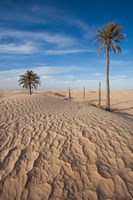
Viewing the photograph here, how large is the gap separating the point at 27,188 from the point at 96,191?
1626 millimetres

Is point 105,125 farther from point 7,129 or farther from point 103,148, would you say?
point 7,129

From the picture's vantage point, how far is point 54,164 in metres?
4.02

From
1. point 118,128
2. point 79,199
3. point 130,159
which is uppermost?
point 118,128

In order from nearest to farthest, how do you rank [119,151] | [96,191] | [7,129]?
[96,191], [119,151], [7,129]

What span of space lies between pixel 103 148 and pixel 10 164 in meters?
2.93

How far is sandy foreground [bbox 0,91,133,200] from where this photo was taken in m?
3.27

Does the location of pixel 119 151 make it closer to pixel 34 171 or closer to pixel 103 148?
pixel 103 148

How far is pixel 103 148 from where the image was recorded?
4.71 metres

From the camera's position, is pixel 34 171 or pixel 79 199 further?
pixel 34 171

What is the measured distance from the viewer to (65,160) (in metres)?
4.15

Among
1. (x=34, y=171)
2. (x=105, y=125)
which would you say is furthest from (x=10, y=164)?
(x=105, y=125)

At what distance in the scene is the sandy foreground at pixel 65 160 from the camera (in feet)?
10.7

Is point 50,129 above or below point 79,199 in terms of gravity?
above

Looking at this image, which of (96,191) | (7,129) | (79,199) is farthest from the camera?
(7,129)
